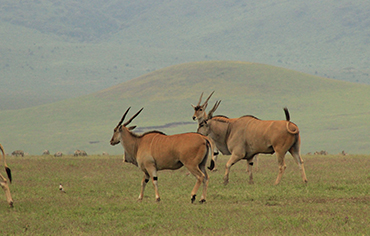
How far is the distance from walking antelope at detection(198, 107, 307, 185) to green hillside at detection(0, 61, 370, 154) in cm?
4744

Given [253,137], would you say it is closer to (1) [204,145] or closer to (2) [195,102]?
(1) [204,145]

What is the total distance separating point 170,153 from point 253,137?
3.51 meters

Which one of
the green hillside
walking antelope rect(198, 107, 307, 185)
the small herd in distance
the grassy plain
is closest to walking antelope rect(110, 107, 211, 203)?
the small herd in distance

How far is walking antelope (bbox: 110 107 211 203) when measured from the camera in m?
12.2

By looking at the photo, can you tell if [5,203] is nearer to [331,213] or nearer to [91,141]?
[331,213]

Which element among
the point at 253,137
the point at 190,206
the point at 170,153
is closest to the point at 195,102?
the point at 253,137

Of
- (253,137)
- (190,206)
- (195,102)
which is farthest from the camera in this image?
(195,102)

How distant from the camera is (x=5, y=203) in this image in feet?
42.4

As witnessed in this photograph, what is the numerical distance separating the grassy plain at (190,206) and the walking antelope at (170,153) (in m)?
0.65

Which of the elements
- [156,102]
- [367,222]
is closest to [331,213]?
[367,222]

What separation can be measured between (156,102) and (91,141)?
19.5 m

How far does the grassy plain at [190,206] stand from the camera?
10164 mm

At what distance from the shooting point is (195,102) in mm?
86938

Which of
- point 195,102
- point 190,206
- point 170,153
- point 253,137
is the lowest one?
point 195,102
